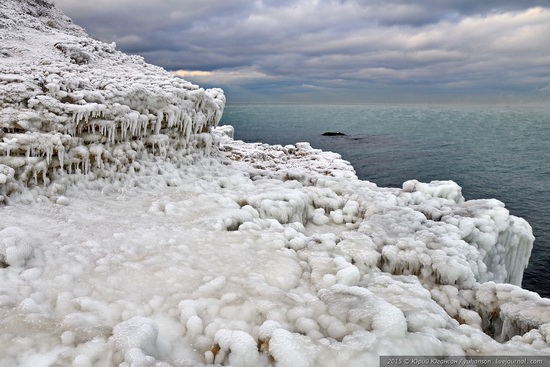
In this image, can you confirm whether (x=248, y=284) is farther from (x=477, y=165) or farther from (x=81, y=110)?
(x=477, y=165)

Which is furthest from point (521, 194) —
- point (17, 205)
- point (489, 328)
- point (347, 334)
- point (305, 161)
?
point (17, 205)

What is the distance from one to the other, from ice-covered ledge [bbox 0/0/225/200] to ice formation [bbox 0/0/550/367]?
7 centimetres

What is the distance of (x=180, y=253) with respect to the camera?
962 cm

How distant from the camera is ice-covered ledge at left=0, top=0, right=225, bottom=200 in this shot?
11961mm

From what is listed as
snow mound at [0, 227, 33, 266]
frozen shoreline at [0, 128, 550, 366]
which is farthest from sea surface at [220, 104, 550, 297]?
snow mound at [0, 227, 33, 266]

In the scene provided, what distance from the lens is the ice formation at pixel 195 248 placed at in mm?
6387

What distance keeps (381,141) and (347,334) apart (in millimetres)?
84129

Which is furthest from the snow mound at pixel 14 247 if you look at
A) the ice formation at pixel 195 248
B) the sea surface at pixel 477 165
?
the sea surface at pixel 477 165

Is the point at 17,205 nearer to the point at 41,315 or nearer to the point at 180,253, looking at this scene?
the point at 180,253

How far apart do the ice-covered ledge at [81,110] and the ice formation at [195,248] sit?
0.24 feet

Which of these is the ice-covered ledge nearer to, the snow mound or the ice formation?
the ice formation

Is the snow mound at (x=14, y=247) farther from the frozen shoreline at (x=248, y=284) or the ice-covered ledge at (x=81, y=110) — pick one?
the ice-covered ledge at (x=81, y=110)

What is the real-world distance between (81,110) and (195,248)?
6891mm

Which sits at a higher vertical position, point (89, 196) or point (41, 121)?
point (41, 121)
